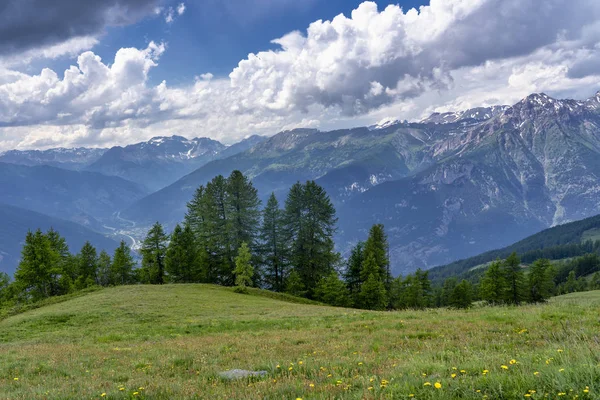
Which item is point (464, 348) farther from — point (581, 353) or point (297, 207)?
point (297, 207)

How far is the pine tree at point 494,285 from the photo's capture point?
216 ft

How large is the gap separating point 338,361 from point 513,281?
2769 inches

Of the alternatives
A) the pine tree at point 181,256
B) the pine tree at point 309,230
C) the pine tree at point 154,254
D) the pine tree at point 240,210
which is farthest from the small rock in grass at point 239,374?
the pine tree at point 154,254

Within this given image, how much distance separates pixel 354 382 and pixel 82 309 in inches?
1171

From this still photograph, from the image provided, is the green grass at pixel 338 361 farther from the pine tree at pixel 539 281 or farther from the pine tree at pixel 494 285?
the pine tree at pixel 539 281

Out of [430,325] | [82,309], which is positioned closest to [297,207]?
[82,309]

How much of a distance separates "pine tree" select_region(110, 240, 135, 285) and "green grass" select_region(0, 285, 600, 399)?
4370 centimetres

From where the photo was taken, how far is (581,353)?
7188 millimetres

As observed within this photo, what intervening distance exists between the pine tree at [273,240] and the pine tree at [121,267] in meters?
25.5

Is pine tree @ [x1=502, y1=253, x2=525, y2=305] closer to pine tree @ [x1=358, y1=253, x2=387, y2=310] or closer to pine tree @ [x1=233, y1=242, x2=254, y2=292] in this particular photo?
pine tree @ [x1=358, y1=253, x2=387, y2=310]

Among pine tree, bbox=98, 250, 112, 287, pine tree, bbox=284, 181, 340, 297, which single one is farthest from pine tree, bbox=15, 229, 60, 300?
pine tree, bbox=284, 181, 340, 297

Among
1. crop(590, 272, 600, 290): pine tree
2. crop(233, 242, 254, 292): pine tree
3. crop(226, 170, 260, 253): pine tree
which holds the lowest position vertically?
crop(590, 272, 600, 290): pine tree

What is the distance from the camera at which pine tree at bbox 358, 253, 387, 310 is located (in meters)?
51.2

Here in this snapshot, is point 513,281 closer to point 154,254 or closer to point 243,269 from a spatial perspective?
point 243,269
